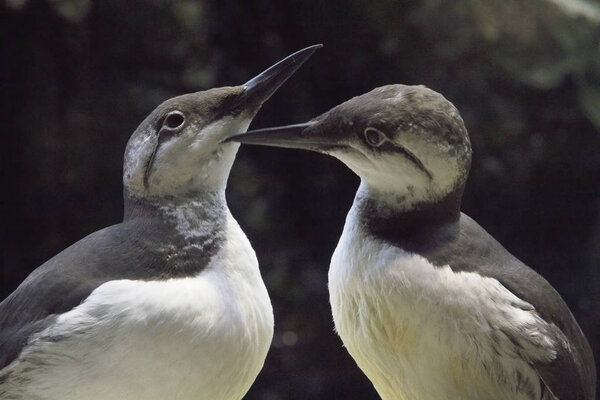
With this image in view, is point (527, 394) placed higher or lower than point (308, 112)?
lower

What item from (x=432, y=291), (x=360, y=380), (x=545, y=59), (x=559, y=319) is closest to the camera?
(x=432, y=291)

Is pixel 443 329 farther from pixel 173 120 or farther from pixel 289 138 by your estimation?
pixel 173 120

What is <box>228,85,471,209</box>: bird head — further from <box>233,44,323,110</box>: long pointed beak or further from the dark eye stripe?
<box>233,44,323,110</box>: long pointed beak

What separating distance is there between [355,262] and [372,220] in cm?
16

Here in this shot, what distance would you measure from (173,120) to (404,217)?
2.90ft

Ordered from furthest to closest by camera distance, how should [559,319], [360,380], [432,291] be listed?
[360,380]
[559,319]
[432,291]

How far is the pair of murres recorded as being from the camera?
316 cm

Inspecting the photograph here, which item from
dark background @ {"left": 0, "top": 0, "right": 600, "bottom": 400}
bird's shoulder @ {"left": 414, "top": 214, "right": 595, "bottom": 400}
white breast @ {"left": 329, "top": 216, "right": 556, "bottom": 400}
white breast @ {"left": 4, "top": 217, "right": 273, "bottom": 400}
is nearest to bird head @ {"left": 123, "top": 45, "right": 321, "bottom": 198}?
white breast @ {"left": 4, "top": 217, "right": 273, "bottom": 400}

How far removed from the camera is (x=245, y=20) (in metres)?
6.18

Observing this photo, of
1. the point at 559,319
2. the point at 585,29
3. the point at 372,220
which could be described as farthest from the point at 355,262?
the point at 585,29

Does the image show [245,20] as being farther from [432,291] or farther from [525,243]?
[432,291]

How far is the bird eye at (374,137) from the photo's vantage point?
10.4 ft

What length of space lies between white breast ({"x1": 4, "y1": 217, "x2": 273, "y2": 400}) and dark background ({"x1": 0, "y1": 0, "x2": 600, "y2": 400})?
107 inches

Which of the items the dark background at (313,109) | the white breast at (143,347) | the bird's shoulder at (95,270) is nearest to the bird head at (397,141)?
the bird's shoulder at (95,270)
